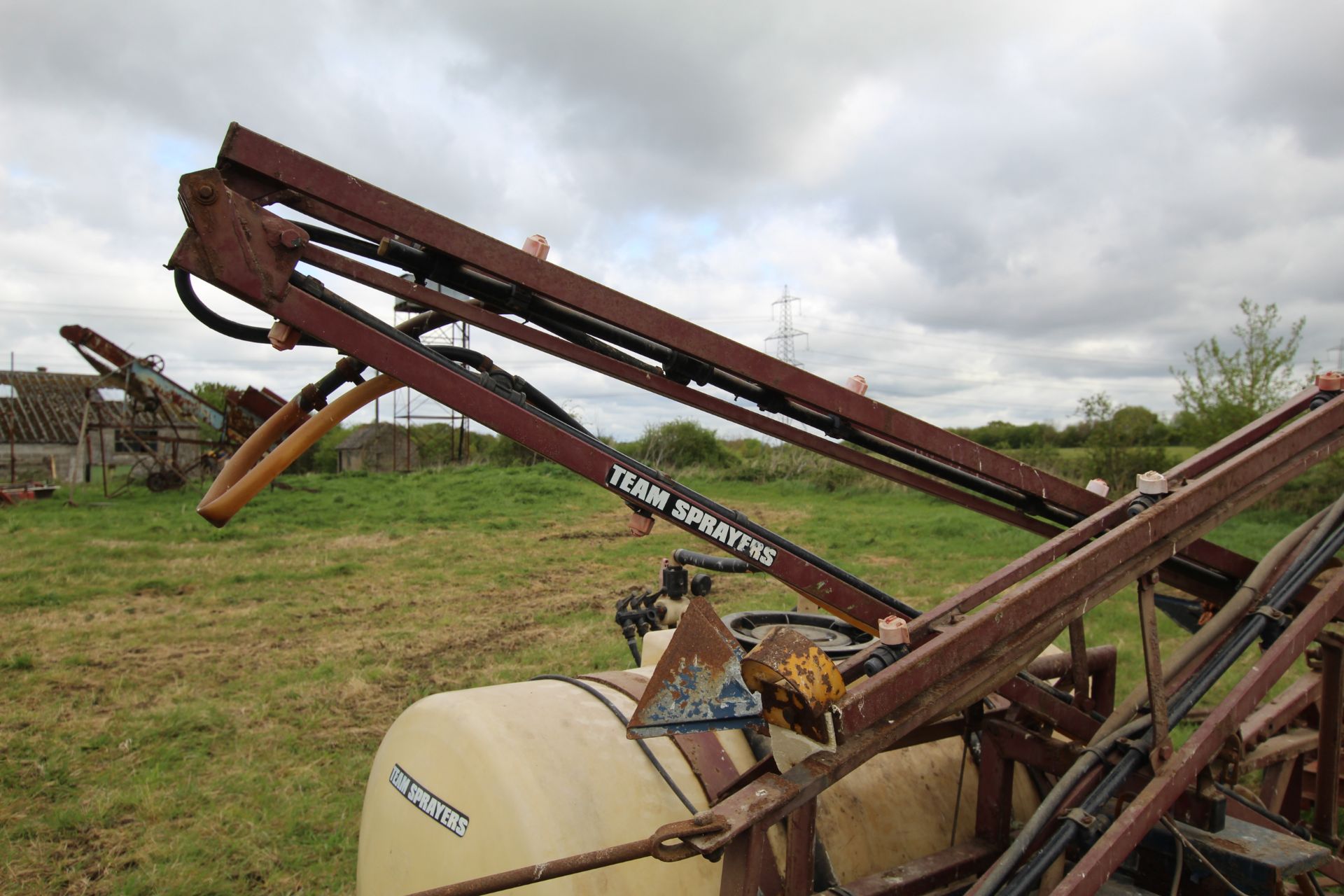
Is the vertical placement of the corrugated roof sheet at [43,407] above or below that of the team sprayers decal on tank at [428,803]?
above

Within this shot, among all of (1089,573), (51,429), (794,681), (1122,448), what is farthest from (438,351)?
(51,429)

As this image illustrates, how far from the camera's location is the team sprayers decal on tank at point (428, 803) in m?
2.66

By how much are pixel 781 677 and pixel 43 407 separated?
3960 cm

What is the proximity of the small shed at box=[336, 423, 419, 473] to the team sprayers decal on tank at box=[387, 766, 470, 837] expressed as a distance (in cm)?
2869

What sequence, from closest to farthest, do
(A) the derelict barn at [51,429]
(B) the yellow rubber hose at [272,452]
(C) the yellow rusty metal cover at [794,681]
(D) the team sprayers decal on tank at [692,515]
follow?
(C) the yellow rusty metal cover at [794,681] < (D) the team sprayers decal on tank at [692,515] < (B) the yellow rubber hose at [272,452] < (A) the derelict barn at [51,429]

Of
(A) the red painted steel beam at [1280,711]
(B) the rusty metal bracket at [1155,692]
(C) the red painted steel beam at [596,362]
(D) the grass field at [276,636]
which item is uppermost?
(C) the red painted steel beam at [596,362]

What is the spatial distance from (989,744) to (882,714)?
3.89 feet

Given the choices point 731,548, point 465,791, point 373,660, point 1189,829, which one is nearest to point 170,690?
point 373,660

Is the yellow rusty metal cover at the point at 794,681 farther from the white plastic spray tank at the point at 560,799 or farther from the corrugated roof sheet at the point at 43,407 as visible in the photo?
the corrugated roof sheet at the point at 43,407

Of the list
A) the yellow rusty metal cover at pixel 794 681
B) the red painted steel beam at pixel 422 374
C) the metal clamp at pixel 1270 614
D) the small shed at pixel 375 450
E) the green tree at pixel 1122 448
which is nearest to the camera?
the yellow rusty metal cover at pixel 794 681

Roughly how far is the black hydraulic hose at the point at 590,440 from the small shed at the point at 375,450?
2931 centimetres

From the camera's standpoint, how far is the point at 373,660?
819 centimetres

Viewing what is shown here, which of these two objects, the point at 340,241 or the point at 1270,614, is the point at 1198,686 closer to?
the point at 1270,614

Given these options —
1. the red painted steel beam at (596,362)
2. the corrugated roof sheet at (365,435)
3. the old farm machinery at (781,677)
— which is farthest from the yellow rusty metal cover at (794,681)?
the corrugated roof sheet at (365,435)
